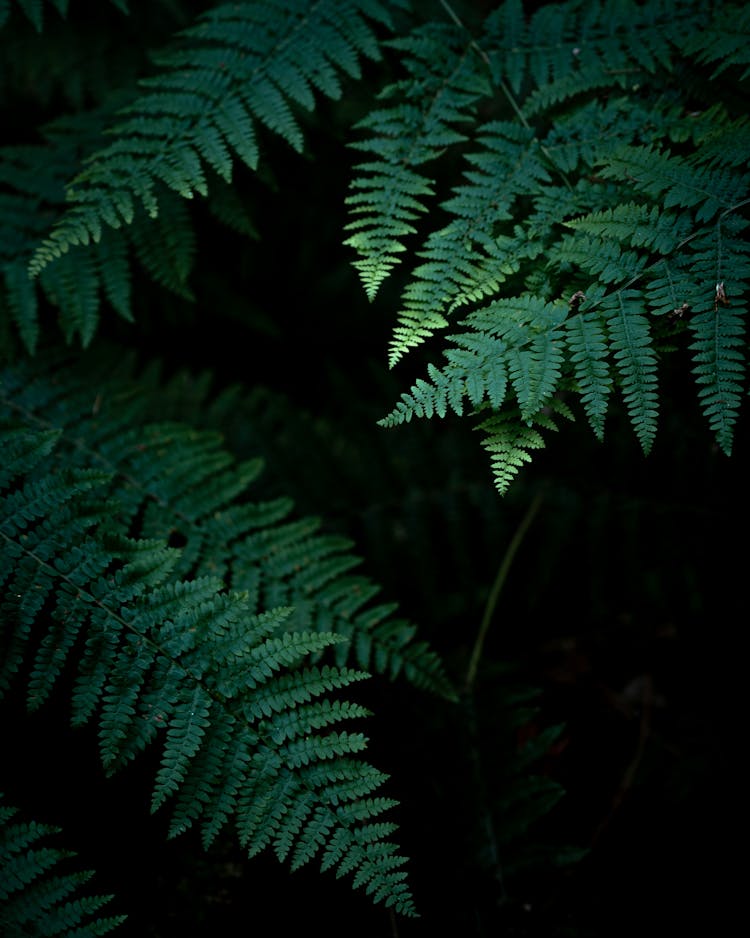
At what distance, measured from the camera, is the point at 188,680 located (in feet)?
6.14

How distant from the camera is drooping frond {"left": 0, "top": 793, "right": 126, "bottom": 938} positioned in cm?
162

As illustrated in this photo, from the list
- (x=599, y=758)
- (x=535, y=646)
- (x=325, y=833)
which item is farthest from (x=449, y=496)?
(x=325, y=833)

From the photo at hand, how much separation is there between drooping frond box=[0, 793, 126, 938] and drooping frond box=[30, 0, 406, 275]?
1674 millimetres

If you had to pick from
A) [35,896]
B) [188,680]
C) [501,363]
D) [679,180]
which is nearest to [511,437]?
[501,363]

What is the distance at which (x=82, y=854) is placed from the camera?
7.06 ft

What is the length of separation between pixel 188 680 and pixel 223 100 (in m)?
2.01

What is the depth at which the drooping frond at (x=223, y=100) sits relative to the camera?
235cm

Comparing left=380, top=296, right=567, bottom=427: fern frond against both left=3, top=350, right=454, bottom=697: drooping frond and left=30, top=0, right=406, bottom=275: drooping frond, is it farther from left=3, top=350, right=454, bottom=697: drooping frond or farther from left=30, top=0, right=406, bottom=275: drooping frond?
left=30, top=0, right=406, bottom=275: drooping frond

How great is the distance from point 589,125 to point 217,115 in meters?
1.31

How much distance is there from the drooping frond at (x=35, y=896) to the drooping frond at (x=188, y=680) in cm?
23

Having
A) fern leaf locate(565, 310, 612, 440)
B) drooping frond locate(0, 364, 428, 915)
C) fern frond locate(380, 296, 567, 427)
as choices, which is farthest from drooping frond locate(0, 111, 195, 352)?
fern leaf locate(565, 310, 612, 440)

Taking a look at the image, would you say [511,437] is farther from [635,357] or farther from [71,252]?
[71,252]

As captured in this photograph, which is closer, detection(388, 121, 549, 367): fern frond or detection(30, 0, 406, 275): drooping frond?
detection(388, 121, 549, 367): fern frond

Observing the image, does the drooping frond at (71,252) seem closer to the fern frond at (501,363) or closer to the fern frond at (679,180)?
the fern frond at (501,363)
